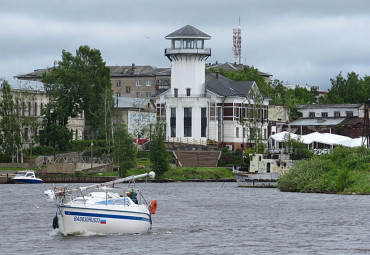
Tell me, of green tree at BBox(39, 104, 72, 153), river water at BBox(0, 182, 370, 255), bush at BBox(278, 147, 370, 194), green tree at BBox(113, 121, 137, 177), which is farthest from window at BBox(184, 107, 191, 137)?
river water at BBox(0, 182, 370, 255)

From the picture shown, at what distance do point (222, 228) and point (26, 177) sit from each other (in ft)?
202

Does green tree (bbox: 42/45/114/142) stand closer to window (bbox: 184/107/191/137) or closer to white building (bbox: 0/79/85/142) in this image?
white building (bbox: 0/79/85/142)

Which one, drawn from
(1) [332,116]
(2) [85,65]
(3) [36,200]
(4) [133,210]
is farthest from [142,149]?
(4) [133,210]

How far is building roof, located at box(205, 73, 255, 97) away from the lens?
161m

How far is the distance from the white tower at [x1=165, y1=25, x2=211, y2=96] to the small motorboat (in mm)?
44548

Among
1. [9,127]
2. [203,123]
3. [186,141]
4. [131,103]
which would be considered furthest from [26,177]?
[131,103]

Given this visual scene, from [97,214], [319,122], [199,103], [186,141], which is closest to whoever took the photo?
[97,214]

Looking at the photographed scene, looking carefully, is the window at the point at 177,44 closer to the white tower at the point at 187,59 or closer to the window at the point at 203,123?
the white tower at the point at 187,59

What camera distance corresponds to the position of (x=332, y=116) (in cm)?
18325

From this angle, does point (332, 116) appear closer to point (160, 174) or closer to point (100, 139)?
point (100, 139)

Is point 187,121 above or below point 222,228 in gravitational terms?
above

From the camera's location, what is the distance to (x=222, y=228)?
61031 mm

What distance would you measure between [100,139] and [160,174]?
93.3 ft

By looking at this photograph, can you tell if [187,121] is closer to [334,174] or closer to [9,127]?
[9,127]
